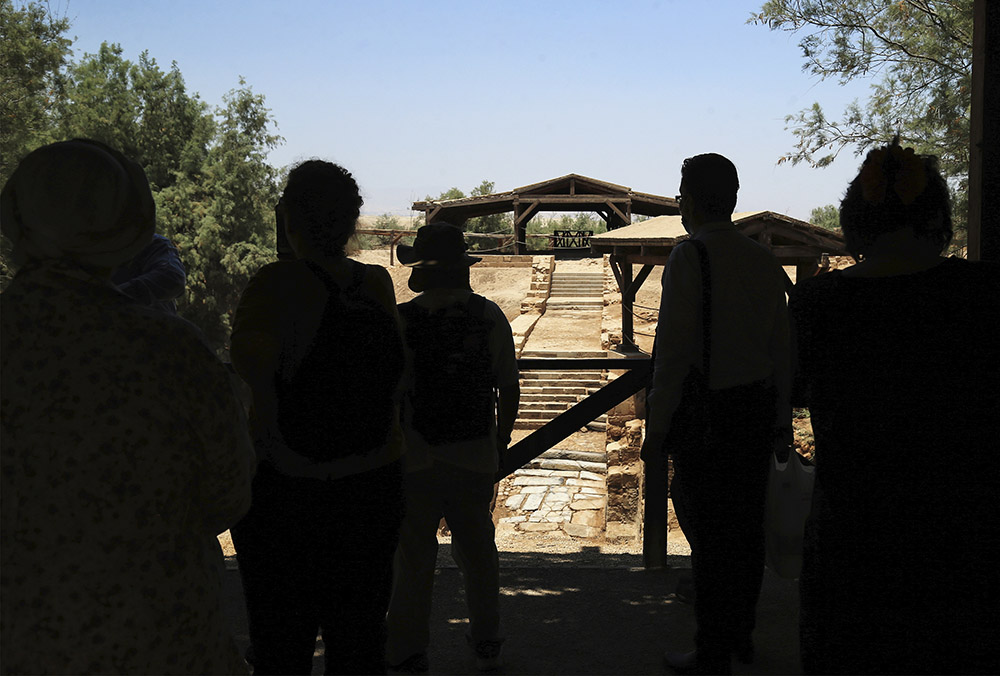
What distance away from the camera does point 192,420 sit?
1.34m

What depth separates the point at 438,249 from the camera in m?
2.64

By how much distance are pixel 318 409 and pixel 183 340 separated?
1.75 ft

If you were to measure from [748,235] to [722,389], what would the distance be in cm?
1090

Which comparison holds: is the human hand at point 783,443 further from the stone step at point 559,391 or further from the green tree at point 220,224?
the green tree at point 220,224

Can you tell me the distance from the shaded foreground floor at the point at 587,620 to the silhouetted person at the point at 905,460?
1347 millimetres

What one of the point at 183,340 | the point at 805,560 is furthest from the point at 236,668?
the point at 805,560

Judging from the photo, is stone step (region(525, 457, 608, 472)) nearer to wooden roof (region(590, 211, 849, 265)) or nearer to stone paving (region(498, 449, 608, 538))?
stone paving (region(498, 449, 608, 538))

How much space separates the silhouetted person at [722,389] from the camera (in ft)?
7.85

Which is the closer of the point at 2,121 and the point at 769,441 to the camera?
the point at 769,441

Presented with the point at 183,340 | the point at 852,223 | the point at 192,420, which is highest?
the point at 852,223

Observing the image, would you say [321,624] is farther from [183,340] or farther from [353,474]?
[183,340]

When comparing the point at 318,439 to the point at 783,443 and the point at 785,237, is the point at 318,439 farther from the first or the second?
the point at 785,237

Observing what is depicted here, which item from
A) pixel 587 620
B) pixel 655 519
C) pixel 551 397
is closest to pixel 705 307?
pixel 587 620

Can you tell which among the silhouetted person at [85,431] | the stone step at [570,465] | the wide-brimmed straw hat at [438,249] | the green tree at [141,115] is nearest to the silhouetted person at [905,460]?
the silhouetted person at [85,431]
